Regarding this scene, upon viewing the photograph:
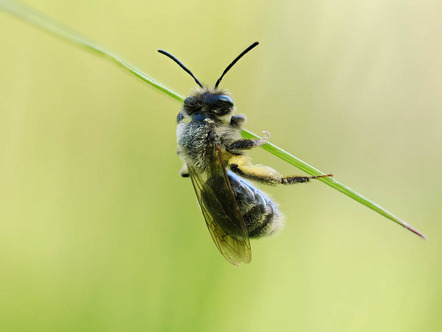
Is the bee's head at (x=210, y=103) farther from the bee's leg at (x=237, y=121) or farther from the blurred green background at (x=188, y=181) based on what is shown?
the blurred green background at (x=188, y=181)

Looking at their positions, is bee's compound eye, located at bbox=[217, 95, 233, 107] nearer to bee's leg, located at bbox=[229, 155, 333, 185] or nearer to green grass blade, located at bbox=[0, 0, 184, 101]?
bee's leg, located at bbox=[229, 155, 333, 185]

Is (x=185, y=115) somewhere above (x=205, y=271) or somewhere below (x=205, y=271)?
above

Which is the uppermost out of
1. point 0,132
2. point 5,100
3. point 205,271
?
point 5,100

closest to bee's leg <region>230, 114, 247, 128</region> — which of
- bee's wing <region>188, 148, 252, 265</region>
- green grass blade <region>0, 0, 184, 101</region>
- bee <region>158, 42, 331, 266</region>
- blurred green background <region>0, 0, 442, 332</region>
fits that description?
bee <region>158, 42, 331, 266</region>

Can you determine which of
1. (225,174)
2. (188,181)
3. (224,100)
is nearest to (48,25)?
(225,174)

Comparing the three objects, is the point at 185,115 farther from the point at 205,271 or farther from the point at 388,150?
the point at 388,150

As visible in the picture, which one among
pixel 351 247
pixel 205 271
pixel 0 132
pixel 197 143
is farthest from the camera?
pixel 351 247

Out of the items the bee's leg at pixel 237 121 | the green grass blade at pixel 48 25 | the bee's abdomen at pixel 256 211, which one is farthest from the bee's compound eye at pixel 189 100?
the green grass blade at pixel 48 25

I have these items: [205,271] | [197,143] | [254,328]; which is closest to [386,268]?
[254,328]
